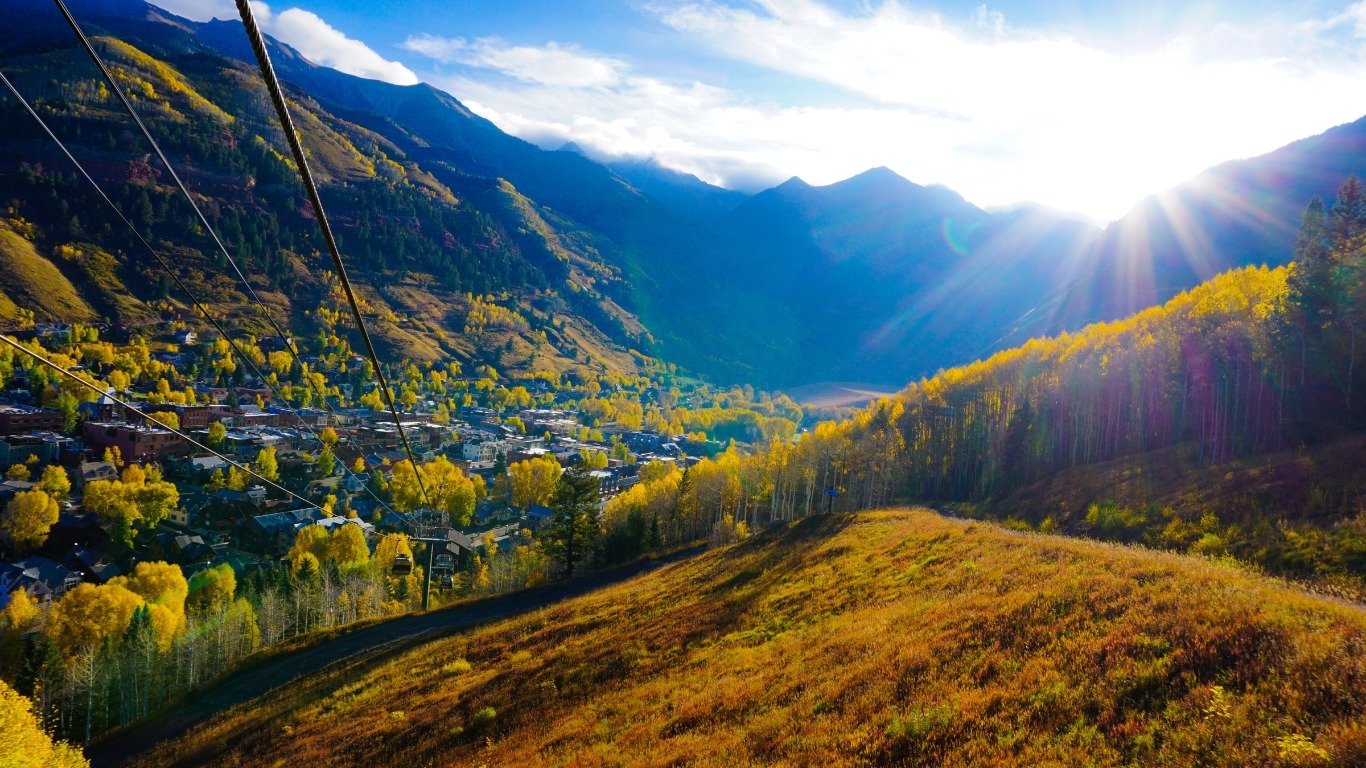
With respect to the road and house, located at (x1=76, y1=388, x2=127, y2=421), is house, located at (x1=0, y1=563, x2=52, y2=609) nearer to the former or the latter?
the road

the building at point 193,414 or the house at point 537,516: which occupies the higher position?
the building at point 193,414

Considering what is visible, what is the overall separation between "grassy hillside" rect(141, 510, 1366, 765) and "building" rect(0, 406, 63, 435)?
107m

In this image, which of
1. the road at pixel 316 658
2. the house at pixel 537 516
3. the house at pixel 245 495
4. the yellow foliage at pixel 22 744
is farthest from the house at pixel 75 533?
the yellow foliage at pixel 22 744

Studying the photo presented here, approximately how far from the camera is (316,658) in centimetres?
4541

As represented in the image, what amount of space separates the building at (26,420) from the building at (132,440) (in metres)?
6.78

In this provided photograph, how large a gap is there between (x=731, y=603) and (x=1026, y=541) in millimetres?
14393

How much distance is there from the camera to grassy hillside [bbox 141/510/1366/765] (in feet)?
33.1

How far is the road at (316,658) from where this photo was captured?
39.3 metres

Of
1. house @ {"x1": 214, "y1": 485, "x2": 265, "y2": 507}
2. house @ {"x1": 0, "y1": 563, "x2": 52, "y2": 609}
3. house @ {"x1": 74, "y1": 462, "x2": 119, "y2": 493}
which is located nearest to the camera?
house @ {"x1": 0, "y1": 563, "x2": 52, "y2": 609}

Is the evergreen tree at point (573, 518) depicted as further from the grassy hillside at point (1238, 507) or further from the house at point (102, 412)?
the house at point (102, 412)

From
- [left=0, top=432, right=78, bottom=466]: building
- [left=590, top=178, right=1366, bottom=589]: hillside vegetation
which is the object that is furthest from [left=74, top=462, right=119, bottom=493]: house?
[left=590, top=178, right=1366, bottom=589]: hillside vegetation

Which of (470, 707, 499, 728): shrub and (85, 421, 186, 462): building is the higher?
(470, 707, 499, 728): shrub

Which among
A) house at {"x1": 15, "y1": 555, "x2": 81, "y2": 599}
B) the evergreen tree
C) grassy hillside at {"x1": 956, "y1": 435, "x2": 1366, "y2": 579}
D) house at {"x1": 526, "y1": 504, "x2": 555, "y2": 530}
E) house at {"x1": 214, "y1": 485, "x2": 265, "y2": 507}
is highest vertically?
grassy hillside at {"x1": 956, "y1": 435, "x2": 1366, "y2": 579}

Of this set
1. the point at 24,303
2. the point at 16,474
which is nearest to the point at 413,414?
the point at 16,474
